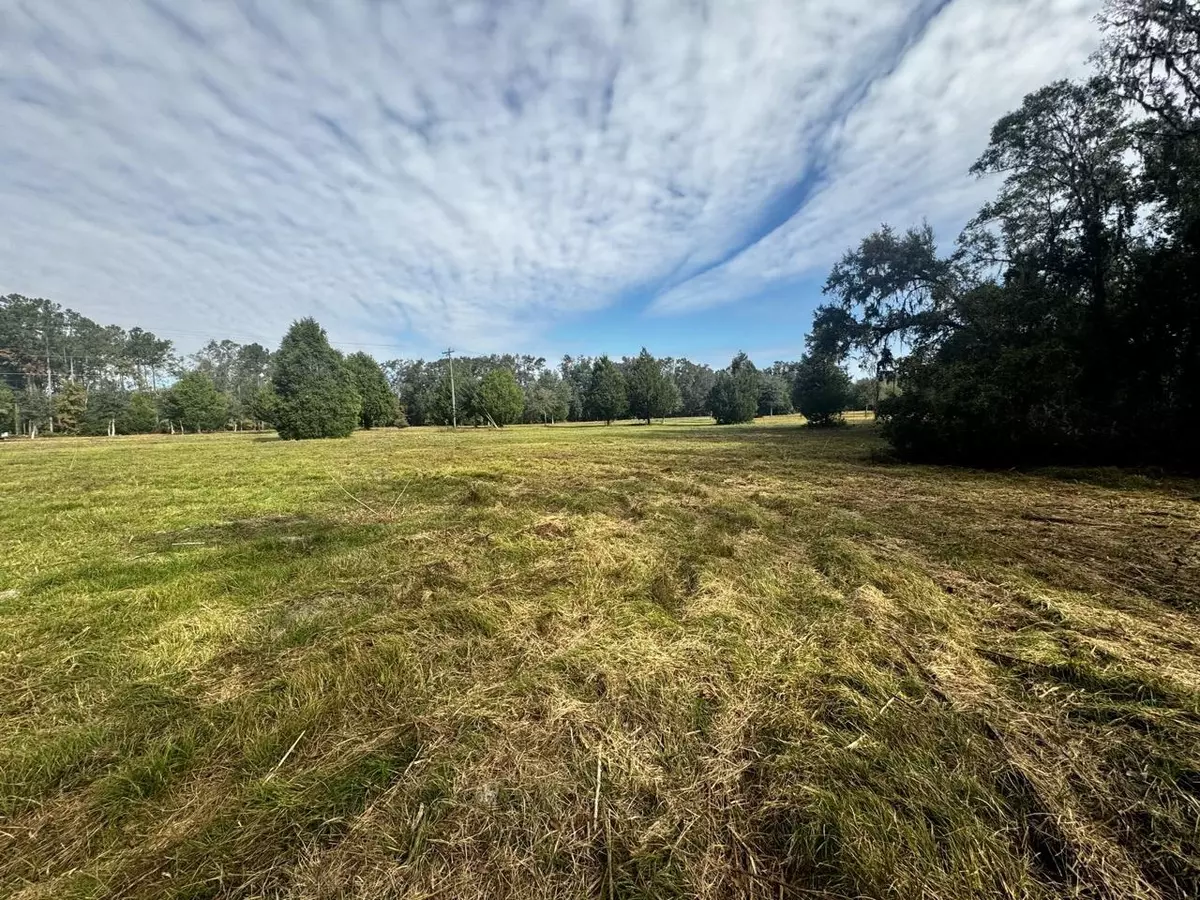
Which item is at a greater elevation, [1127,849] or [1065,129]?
[1065,129]

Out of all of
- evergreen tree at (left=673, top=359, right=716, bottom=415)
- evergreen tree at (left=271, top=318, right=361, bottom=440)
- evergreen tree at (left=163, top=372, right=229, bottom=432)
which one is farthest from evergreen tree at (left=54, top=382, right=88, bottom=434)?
evergreen tree at (left=673, top=359, right=716, bottom=415)

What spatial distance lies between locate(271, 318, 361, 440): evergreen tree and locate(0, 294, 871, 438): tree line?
7 centimetres

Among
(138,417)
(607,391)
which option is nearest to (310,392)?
(607,391)

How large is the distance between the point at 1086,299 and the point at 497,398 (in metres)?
42.5

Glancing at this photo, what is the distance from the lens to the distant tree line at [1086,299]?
8.62m

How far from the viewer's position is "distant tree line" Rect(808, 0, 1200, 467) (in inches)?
339

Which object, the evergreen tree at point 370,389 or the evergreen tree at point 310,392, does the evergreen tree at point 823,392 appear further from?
the evergreen tree at point 370,389

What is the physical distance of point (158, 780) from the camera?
1.93 meters

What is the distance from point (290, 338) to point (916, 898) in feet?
137

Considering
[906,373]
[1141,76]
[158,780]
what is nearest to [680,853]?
[158,780]

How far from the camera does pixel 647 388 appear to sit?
55.6 m

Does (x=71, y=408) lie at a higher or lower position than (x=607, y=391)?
lower

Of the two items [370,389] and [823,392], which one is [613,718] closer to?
[823,392]

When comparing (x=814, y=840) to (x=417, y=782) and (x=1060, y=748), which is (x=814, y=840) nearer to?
(x=1060, y=748)
